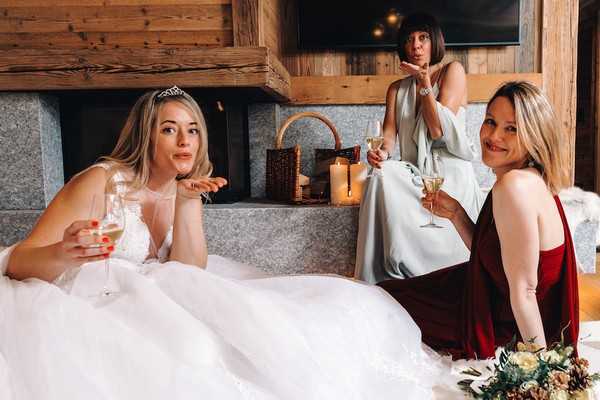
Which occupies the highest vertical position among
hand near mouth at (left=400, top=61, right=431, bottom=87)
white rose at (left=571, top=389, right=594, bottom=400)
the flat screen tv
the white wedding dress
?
the flat screen tv

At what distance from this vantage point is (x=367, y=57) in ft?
11.8

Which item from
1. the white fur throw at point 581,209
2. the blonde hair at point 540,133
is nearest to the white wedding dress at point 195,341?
the blonde hair at point 540,133

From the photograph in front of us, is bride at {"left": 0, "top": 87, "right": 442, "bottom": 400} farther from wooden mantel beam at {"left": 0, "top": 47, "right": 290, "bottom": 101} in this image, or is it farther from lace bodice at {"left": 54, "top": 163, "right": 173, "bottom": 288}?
wooden mantel beam at {"left": 0, "top": 47, "right": 290, "bottom": 101}

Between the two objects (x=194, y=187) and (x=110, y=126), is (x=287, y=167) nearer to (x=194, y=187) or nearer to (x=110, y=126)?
(x=110, y=126)

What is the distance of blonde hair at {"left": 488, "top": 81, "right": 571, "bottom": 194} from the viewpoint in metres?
1.42

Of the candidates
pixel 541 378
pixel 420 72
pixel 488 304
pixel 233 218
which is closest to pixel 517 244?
pixel 488 304

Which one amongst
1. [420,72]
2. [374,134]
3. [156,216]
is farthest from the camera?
[420,72]

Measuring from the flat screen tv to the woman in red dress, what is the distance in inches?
83.4

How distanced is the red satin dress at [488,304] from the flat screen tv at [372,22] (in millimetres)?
2227

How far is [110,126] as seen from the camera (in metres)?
2.99

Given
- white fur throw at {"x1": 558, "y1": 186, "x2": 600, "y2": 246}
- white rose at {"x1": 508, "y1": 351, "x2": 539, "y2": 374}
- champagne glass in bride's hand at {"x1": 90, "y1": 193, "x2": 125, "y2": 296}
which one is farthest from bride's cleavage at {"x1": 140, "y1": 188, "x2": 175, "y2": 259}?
white fur throw at {"x1": 558, "y1": 186, "x2": 600, "y2": 246}

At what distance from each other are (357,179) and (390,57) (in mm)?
1292

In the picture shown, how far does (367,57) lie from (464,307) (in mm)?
2380

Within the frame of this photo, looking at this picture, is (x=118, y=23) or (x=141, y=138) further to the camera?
(x=118, y=23)
